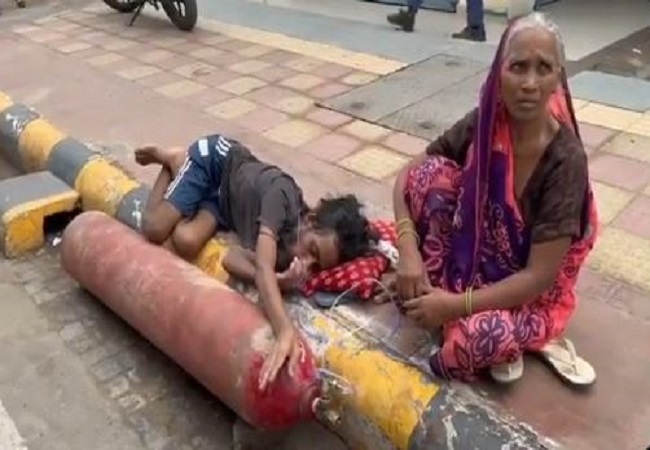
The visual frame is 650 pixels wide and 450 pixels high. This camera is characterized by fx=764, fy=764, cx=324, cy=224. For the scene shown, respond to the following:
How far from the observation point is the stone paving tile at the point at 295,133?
4484 mm

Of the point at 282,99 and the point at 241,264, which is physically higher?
the point at 241,264

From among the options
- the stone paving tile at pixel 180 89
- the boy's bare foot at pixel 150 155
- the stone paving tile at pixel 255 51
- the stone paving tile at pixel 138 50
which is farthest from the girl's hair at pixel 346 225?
the stone paving tile at pixel 138 50

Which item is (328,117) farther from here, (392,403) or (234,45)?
(392,403)

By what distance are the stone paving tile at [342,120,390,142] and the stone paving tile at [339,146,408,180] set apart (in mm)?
155

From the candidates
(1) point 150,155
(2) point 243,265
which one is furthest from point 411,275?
(1) point 150,155

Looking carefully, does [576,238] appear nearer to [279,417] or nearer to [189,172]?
[279,417]

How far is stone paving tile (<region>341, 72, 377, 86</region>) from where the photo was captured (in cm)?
537

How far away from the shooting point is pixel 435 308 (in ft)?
7.18

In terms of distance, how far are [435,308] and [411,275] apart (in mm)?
145

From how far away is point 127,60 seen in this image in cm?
621

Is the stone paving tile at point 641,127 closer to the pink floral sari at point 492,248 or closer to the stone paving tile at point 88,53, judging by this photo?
the pink floral sari at point 492,248

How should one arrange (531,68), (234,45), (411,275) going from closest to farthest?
(531,68), (411,275), (234,45)

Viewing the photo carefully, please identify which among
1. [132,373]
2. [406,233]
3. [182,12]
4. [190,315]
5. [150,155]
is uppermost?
[406,233]

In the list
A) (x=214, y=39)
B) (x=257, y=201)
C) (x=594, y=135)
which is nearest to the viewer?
(x=257, y=201)
